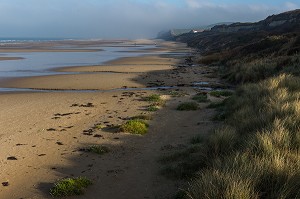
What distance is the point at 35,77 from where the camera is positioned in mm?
25094

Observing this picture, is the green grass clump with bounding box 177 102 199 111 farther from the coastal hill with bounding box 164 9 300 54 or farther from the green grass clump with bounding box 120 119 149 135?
the coastal hill with bounding box 164 9 300 54

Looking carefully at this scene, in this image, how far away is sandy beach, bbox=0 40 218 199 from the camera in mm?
6866

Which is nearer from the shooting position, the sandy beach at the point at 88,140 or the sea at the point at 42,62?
the sandy beach at the point at 88,140

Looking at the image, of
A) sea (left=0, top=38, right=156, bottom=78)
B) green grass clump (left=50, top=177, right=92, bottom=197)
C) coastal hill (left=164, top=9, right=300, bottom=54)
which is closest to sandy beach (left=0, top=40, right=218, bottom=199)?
green grass clump (left=50, top=177, right=92, bottom=197)

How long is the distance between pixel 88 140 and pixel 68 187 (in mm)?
3554

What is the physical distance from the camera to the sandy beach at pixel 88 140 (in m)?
6.87

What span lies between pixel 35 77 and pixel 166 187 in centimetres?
2063

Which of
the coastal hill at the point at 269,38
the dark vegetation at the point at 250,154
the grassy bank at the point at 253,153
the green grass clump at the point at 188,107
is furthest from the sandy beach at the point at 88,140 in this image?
the coastal hill at the point at 269,38

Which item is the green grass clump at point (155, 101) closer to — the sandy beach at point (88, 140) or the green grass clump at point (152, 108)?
the green grass clump at point (152, 108)

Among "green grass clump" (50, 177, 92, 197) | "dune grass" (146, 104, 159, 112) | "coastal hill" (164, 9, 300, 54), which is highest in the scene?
"coastal hill" (164, 9, 300, 54)

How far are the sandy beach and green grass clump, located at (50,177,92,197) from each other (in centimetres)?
16

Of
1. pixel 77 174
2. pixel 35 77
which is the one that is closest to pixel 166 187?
pixel 77 174

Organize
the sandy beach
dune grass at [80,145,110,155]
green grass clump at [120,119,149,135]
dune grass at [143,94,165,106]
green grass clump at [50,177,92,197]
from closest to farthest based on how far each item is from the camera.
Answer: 1. green grass clump at [50,177,92,197]
2. the sandy beach
3. dune grass at [80,145,110,155]
4. green grass clump at [120,119,149,135]
5. dune grass at [143,94,165,106]

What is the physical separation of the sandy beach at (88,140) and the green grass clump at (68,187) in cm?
16
